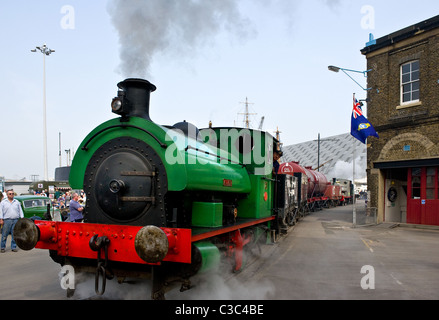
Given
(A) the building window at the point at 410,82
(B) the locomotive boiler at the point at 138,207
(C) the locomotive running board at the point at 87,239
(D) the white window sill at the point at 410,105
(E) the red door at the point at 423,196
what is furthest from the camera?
(A) the building window at the point at 410,82

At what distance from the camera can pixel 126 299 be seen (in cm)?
500

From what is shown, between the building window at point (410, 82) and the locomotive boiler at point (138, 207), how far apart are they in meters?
13.0

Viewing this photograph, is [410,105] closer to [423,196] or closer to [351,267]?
[423,196]

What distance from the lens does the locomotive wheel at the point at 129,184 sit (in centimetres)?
441

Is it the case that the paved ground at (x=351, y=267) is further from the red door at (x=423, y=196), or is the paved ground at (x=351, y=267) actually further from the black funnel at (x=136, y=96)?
the black funnel at (x=136, y=96)

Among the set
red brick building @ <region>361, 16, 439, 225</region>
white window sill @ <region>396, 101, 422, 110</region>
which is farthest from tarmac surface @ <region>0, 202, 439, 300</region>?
white window sill @ <region>396, 101, 422, 110</region>

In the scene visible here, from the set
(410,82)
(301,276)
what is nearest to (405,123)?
(410,82)

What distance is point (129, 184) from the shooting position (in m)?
4.48

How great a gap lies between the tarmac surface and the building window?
21.9ft

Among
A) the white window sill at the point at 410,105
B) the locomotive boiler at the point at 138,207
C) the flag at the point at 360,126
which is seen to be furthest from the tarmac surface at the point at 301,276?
the white window sill at the point at 410,105

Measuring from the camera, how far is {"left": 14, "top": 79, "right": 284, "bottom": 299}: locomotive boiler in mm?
4121
